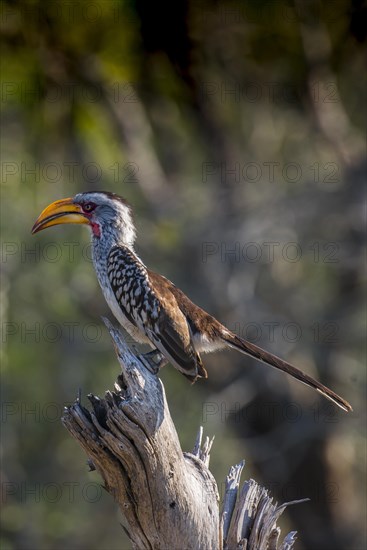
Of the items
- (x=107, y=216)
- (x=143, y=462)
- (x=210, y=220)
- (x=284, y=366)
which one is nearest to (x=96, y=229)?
(x=107, y=216)

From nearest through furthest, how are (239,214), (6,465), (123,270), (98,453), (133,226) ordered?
(98,453), (123,270), (133,226), (239,214), (6,465)

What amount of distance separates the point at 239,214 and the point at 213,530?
7280mm

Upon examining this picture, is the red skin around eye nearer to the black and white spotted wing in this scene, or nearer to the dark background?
the black and white spotted wing

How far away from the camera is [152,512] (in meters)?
4.75

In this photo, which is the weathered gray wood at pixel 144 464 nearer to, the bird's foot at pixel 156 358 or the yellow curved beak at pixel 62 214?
the bird's foot at pixel 156 358

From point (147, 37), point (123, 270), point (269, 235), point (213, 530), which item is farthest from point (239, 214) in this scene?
point (213, 530)

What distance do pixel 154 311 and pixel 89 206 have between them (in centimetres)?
129

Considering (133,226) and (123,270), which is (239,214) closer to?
(133,226)

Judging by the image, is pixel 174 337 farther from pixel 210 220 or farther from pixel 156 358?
pixel 210 220

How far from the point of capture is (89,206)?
7.18 meters

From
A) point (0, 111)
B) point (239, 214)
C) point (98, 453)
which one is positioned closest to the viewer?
point (98, 453)

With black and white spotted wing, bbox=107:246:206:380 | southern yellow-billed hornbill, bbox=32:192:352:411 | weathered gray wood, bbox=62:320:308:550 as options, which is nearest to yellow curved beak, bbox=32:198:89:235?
southern yellow-billed hornbill, bbox=32:192:352:411

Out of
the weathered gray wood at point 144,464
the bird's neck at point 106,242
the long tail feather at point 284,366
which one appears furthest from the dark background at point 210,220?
the weathered gray wood at point 144,464

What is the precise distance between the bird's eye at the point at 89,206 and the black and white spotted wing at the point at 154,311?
0.64 m
